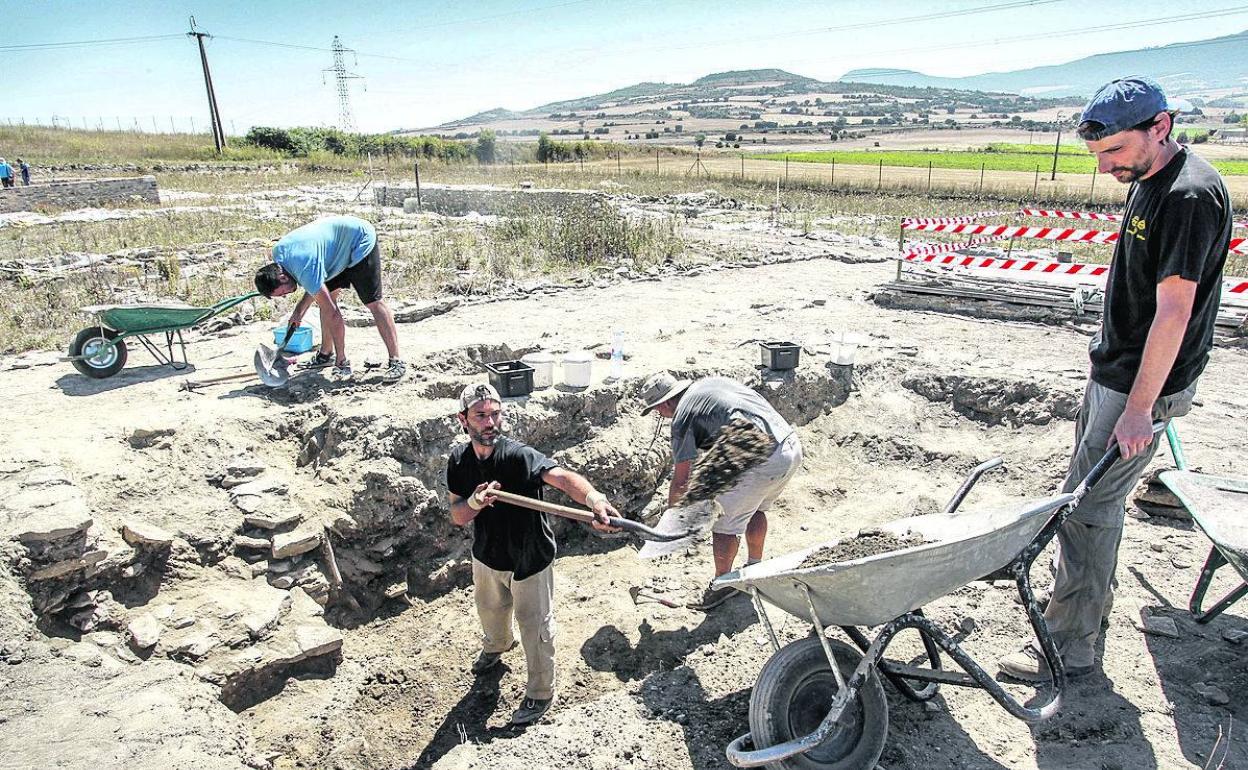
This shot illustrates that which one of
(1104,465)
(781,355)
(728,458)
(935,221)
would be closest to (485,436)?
(728,458)

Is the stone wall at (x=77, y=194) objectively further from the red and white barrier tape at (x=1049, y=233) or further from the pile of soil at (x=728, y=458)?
the pile of soil at (x=728, y=458)

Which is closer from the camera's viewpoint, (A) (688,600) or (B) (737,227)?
(A) (688,600)

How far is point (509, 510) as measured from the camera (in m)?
3.51

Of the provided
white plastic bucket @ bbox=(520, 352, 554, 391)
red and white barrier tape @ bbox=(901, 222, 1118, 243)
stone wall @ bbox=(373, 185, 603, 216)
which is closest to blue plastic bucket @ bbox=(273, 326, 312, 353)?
white plastic bucket @ bbox=(520, 352, 554, 391)

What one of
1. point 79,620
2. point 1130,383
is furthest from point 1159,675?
point 79,620

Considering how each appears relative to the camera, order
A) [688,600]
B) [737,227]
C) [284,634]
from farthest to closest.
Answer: [737,227], [688,600], [284,634]

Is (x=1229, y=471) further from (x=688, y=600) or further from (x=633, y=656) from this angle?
(x=633, y=656)

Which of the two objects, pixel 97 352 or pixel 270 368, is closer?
pixel 270 368

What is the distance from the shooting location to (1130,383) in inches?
112

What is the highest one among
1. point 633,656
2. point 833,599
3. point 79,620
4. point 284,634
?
point 833,599

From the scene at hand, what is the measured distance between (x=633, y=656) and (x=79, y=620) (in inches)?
112

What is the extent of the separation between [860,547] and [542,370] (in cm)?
335

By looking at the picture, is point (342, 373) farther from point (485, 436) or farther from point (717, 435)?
point (717, 435)

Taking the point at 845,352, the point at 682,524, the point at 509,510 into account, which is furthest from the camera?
the point at 845,352
